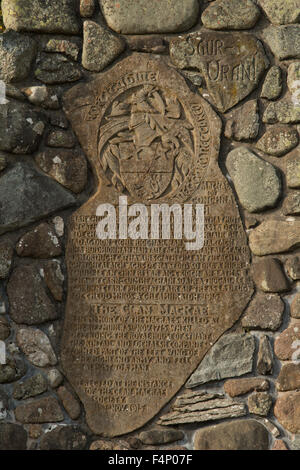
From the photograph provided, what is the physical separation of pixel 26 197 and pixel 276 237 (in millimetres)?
1530

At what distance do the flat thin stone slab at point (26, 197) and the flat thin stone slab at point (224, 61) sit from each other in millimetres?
1103

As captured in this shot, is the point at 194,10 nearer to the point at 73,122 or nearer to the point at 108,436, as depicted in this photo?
the point at 73,122

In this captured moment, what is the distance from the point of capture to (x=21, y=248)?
415cm

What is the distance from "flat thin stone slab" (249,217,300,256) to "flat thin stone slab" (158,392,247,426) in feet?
2.96

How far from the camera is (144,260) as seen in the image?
4172 millimetres

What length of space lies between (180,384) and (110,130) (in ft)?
5.27

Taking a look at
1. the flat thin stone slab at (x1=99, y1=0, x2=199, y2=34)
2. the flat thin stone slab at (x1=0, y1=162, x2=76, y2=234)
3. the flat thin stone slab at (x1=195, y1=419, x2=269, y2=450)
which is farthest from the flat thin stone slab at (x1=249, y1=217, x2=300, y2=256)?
the flat thin stone slab at (x1=99, y1=0, x2=199, y2=34)

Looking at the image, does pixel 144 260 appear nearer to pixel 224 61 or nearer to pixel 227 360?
pixel 227 360

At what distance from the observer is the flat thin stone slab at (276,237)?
411 centimetres

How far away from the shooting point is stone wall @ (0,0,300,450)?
4.05 meters

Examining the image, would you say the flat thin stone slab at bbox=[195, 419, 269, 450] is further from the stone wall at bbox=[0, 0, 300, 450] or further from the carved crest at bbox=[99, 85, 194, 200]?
the carved crest at bbox=[99, 85, 194, 200]

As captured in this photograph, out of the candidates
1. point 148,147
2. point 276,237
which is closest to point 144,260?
point 148,147

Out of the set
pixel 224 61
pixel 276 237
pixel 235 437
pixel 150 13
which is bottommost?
pixel 235 437

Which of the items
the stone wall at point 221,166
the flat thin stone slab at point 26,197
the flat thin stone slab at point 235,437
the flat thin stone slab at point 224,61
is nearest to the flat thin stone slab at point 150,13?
the stone wall at point 221,166
